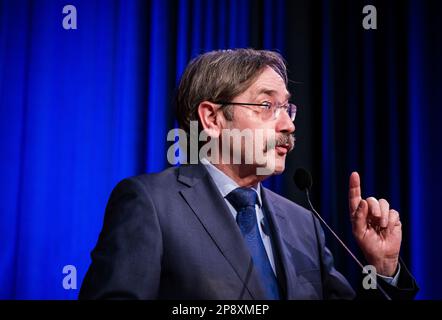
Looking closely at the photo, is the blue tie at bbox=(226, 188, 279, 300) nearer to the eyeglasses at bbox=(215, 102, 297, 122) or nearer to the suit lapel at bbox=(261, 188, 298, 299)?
the suit lapel at bbox=(261, 188, 298, 299)

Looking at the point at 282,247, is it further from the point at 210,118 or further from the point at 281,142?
the point at 210,118

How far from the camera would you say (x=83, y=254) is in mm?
2102

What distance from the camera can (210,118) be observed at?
161cm

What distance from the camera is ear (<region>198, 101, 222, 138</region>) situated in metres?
1.59

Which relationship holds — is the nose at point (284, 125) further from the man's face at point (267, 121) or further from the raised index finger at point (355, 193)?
the raised index finger at point (355, 193)

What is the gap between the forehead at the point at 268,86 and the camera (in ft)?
5.09

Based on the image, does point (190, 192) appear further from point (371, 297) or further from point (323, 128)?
point (323, 128)

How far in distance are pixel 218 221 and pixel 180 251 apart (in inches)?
5.8

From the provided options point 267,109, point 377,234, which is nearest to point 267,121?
point 267,109

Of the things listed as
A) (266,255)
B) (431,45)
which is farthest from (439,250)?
(266,255)

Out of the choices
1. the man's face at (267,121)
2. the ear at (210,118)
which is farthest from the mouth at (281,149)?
the ear at (210,118)

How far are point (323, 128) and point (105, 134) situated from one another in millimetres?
1096

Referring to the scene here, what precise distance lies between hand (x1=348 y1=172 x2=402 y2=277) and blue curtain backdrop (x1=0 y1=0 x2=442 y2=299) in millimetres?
988

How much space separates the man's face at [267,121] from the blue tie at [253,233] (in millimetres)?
119
